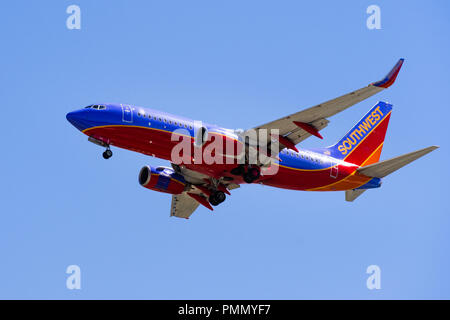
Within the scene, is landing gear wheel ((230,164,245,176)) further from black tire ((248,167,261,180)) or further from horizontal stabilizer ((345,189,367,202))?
horizontal stabilizer ((345,189,367,202))

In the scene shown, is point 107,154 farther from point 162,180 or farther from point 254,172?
point 254,172

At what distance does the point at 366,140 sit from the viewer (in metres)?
53.8

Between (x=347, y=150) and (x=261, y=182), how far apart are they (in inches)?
323

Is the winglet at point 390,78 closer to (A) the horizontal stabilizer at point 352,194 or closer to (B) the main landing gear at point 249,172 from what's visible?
(B) the main landing gear at point 249,172

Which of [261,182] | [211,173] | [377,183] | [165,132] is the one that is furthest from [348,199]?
[165,132]

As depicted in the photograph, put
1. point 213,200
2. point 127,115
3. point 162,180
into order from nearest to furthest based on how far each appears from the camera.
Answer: point 127,115 < point 213,200 < point 162,180

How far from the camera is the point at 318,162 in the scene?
161 ft

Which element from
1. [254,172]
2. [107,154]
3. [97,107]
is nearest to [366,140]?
[254,172]

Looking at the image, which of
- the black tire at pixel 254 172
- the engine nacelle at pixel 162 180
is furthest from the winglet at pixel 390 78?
the engine nacelle at pixel 162 180

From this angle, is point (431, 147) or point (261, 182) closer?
point (431, 147)

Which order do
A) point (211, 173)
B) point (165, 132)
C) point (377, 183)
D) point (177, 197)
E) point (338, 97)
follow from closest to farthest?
1. point (338, 97)
2. point (165, 132)
3. point (211, 173)
4. point (377, 183)
5. point (177, 197)

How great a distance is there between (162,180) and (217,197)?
13.2 feet

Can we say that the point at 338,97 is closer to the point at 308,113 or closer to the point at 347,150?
the point at 308,113

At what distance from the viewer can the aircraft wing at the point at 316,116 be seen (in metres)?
39.7
